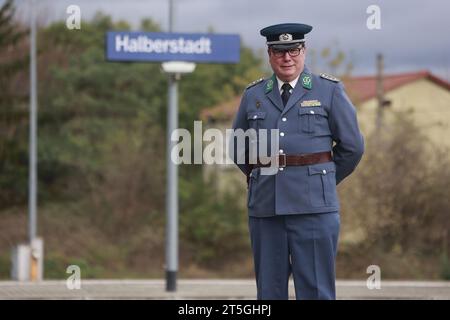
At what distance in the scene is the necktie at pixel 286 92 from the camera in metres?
6.52

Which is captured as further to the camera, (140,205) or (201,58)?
(140,205)

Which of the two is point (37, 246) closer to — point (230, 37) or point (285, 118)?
point (230, 37)

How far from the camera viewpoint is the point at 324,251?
6.24 meters

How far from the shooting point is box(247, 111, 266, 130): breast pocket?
651cm

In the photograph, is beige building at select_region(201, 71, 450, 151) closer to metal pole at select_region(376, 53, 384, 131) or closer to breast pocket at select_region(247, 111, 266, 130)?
metal pole at select_region(376, 53, 384, 131)

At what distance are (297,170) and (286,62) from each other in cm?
63

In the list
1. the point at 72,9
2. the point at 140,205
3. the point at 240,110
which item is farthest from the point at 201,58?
the point at 140,205

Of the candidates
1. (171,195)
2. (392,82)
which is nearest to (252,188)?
(171,195)

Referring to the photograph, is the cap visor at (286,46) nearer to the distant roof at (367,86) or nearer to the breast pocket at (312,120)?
the breast pocket at (312,120)

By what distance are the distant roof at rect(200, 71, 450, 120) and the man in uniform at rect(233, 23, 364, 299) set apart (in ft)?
104

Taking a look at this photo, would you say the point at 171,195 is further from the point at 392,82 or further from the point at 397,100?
the point at 392,82

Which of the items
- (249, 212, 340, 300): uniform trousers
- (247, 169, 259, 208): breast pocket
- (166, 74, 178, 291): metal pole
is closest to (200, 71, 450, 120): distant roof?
(166, 74, 178, 291): metal pole

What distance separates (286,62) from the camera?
6.38 meters
